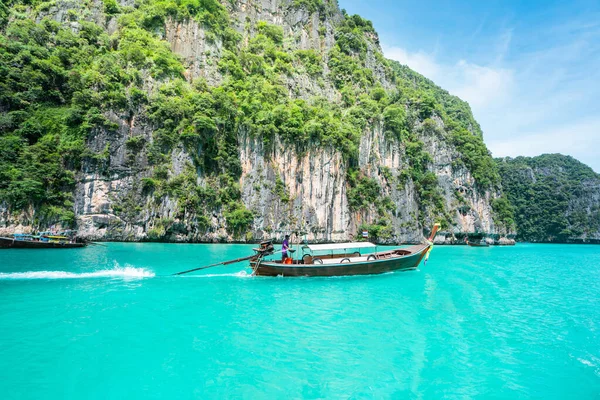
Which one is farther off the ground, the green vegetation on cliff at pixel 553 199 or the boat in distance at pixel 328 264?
the green vegetation on cliff at pixel 553 199

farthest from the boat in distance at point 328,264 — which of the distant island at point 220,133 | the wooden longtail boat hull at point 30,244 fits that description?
the distant island at point 220,133

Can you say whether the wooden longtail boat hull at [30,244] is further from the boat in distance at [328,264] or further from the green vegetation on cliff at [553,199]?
the green vegetation on cliff at [553,199]

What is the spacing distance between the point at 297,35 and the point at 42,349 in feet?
214

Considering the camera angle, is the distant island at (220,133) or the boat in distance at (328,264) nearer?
the boat in distance at (328,264)

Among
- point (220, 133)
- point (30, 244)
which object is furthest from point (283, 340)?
point (220, 133)

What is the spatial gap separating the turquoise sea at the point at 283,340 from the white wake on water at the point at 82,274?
0.09 meters

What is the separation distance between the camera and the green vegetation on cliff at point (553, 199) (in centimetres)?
8156

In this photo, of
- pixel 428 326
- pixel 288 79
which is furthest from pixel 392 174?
pixel 428 326

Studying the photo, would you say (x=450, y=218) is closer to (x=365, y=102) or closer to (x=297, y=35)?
(x=365, y=102)

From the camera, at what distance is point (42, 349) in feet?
23.6

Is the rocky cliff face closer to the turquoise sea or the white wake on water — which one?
the white wake on water

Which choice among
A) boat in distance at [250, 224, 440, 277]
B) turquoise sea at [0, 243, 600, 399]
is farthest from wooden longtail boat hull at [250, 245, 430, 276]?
turquoise sea at [0, 243, 600, 399]

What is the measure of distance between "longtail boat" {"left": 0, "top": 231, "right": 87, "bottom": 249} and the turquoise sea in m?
12.8

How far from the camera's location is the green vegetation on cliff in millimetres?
81562
